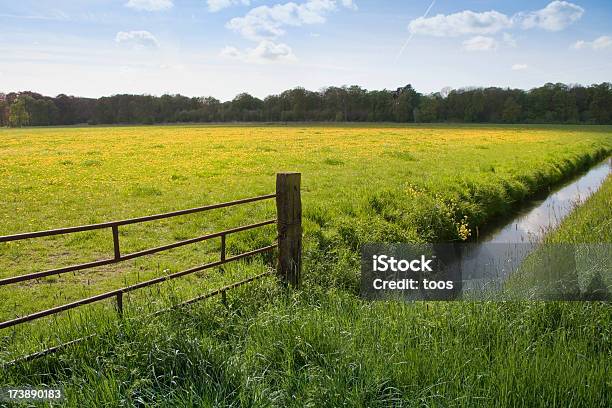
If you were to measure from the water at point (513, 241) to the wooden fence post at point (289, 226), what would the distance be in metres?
2.76

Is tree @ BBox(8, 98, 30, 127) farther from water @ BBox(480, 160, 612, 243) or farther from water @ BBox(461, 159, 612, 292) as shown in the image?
water @ BBox(461, 159, 612, 292)

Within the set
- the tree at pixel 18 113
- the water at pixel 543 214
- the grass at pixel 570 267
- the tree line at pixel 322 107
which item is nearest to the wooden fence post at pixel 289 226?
the grass at pixel 570 267

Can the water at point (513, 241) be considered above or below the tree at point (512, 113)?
below

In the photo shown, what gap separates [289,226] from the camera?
6.32 meters

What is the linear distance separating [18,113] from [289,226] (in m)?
112

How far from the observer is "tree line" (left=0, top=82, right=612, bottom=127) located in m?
90.8

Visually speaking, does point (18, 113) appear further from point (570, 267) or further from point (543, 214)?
point (570, 267)

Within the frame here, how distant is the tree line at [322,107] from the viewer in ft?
298

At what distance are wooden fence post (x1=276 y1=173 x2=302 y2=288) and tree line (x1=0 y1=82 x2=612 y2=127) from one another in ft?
305

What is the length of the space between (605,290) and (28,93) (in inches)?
4989

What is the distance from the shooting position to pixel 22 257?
914cm

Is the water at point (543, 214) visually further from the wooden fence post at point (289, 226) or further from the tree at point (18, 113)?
the tree at point (18, 113)

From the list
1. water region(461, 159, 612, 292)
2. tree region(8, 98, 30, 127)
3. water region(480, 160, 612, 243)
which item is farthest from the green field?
tree region(8, 98, 30, 127)

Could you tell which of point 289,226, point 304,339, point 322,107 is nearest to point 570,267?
point 289,226
